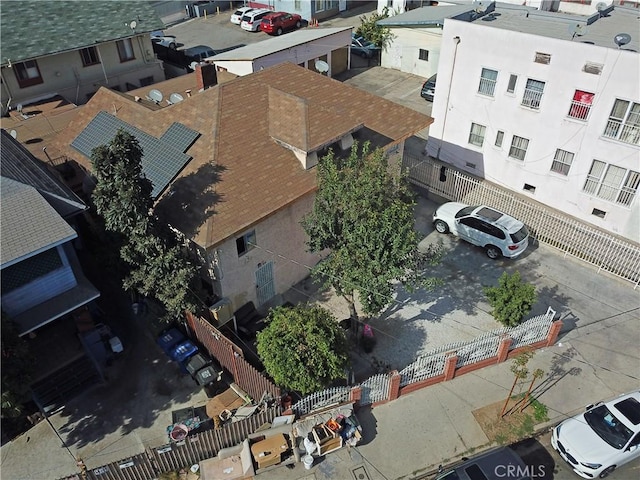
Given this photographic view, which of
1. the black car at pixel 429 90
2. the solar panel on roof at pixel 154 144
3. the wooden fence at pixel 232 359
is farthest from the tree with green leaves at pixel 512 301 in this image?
the black car at pixel 429 90

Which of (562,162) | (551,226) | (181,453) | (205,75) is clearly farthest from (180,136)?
(562,162)

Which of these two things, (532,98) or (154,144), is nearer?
(154,144)

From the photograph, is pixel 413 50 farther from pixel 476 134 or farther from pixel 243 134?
pixel 243 134

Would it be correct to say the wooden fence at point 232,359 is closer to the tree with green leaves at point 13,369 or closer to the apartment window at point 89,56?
the tree with green leaves at point 13,369

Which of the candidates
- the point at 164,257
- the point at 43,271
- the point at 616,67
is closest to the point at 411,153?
the point at 616,67

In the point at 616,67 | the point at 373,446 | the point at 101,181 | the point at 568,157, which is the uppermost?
the point at 616,67

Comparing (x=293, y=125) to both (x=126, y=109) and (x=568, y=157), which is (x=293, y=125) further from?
(x=568, y=157)
